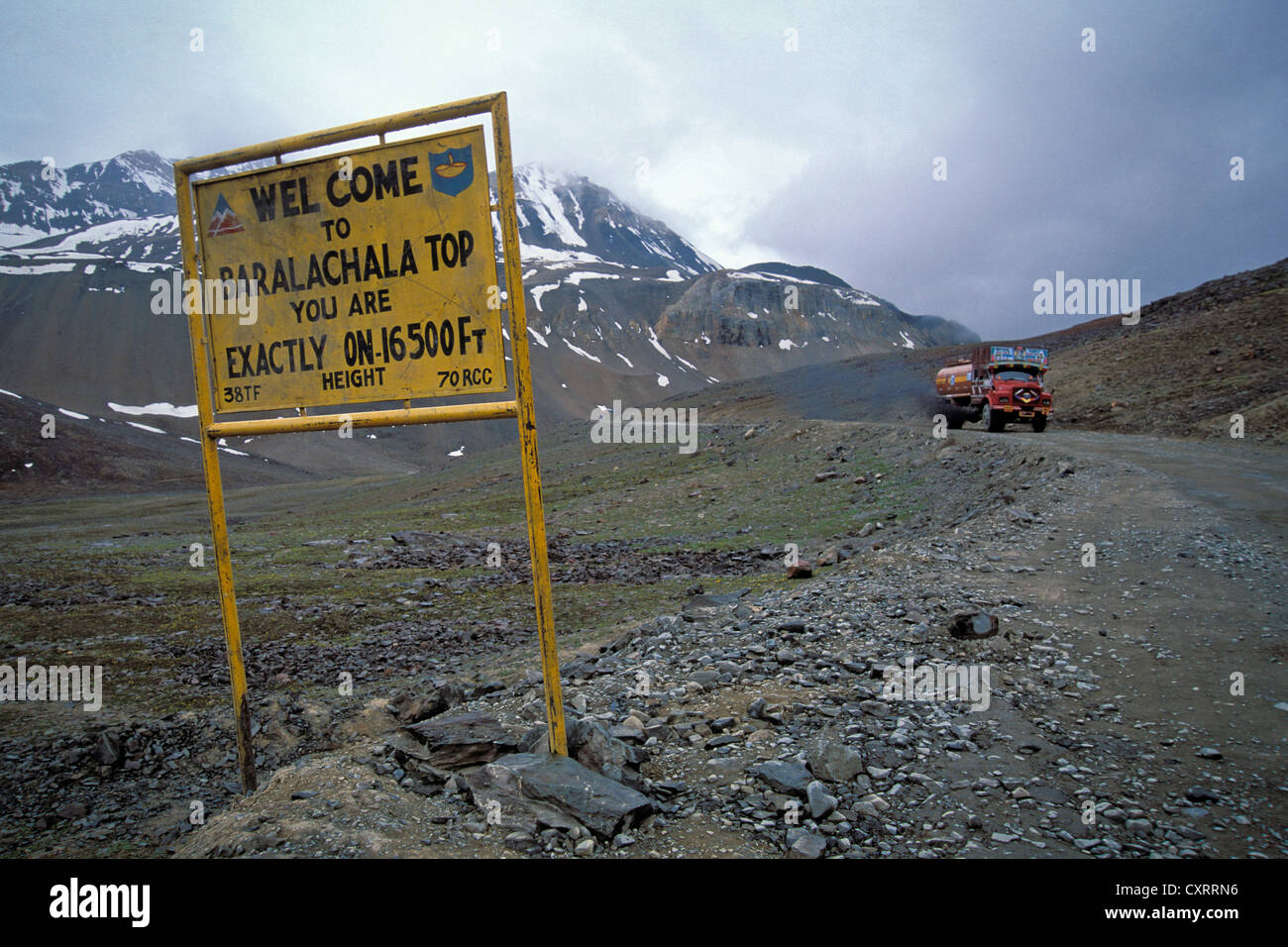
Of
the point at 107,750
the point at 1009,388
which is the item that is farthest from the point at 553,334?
the point at 107,750

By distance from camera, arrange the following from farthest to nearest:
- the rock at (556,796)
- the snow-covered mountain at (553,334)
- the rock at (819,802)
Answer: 1. the snow-covered mountain at (553,334)
2. the rock at (819,802)
3. the rock at (556,796)

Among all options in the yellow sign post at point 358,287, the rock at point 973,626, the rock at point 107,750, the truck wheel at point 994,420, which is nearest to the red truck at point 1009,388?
the truck wheel at point 994,420

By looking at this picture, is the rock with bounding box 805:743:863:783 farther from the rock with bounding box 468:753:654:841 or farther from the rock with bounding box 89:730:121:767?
the rock with bounding box 89:730:121:767

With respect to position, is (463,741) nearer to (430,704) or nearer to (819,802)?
(430,704)

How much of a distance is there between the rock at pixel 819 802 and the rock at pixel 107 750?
682cm

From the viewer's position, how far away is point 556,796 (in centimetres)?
407

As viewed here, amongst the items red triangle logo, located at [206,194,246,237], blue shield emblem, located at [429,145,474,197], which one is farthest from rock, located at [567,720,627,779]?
red triangle logo, located at [206,194,246,237]

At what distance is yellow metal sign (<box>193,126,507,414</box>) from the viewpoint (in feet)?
14.9

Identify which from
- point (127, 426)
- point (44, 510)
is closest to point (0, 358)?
point (127, 426)

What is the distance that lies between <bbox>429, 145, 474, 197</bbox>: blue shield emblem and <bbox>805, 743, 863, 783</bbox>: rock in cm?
449

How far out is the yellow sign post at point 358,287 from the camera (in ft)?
14.6

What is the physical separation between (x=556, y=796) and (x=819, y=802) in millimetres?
1588

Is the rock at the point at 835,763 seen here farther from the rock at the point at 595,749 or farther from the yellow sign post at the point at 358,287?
the yellow sign post at the point at 358,287
